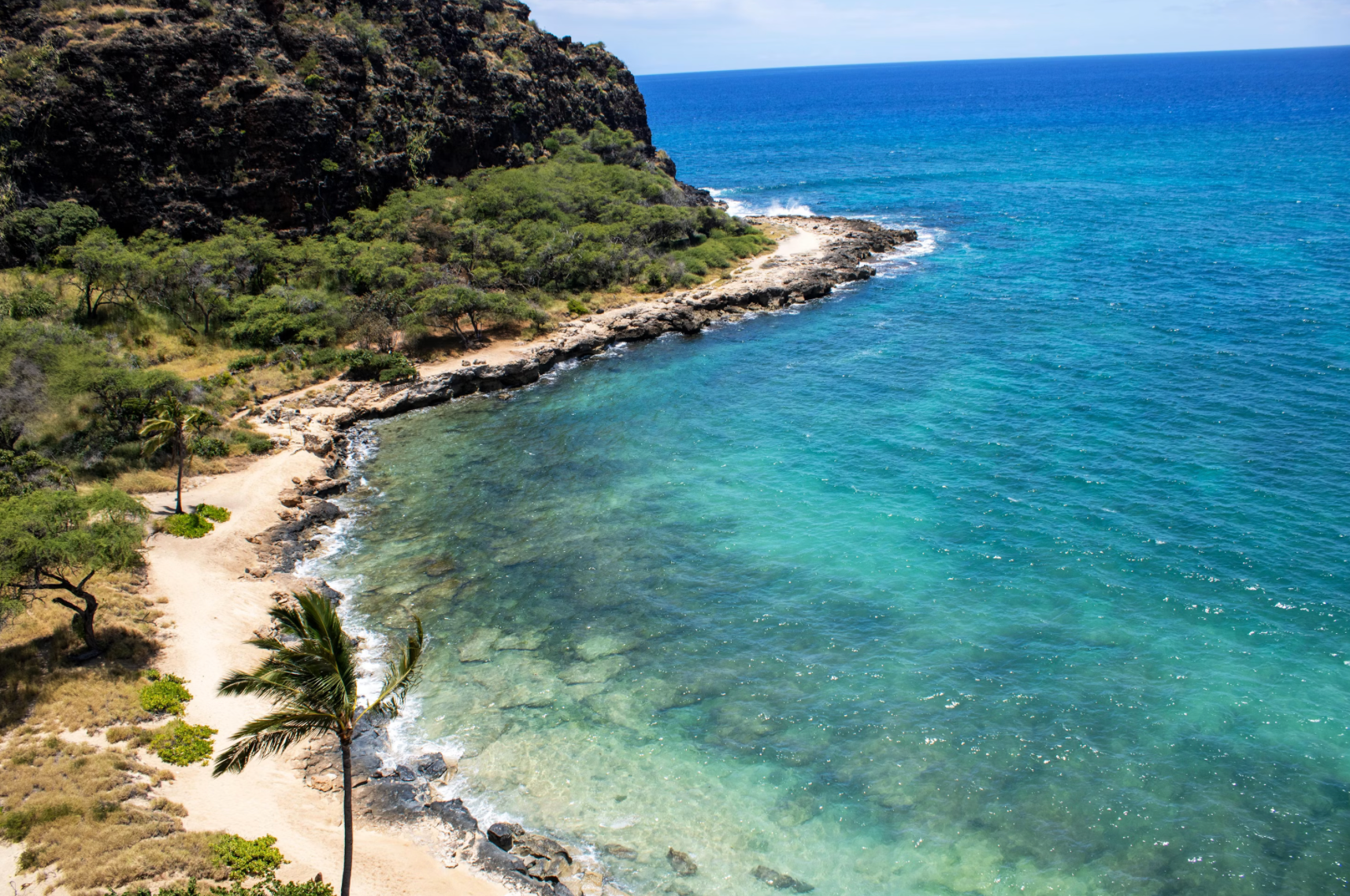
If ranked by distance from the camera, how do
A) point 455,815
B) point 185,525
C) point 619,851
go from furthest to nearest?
point 185,525 → point 455,815 → point 619,851

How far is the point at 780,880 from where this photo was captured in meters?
22.1

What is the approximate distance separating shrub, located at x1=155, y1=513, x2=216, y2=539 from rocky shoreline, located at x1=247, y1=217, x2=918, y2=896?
2.48 meters

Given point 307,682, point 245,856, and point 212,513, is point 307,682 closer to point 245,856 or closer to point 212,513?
point 245,856

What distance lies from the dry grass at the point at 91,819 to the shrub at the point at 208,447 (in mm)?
23294

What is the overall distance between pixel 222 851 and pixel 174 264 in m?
50.9

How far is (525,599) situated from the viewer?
34.9 meters

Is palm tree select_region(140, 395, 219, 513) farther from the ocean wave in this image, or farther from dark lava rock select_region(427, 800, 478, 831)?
the ocean wave

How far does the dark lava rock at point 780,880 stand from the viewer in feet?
71.7

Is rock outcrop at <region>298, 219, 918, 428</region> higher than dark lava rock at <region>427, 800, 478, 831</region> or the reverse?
higher

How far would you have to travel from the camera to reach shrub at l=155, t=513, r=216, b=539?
37062 millimetres

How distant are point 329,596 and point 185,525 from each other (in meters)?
9.79

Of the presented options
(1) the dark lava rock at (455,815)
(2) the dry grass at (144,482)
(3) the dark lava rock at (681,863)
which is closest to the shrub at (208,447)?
(2) the dry grass at (144,482)

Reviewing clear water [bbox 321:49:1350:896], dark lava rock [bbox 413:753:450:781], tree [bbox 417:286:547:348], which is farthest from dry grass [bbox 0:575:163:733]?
tree [bbox 417:286:547:348]

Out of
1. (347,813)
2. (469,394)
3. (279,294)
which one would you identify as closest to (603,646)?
(347,813)
